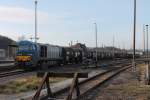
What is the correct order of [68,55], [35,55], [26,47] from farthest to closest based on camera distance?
[68,55] → [26,47] → [35,55]

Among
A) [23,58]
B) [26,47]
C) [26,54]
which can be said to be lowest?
[23,58]

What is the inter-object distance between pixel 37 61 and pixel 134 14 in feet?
40.0

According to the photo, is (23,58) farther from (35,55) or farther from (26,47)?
(26,47)

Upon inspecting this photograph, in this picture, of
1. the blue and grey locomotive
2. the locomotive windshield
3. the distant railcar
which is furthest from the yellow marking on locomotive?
the distant railcar

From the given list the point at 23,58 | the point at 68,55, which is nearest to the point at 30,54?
the point at 23,58

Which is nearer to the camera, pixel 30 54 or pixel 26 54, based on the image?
pixel 30 54

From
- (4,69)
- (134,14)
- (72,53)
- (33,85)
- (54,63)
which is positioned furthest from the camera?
(72,53)

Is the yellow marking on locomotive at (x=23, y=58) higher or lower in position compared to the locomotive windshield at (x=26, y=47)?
lower

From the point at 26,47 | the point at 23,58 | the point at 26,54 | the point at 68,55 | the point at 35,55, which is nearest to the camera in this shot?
the point at 23,58

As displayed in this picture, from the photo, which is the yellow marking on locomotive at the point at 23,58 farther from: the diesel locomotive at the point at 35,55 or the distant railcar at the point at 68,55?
the distant railcar at the point at 68,55

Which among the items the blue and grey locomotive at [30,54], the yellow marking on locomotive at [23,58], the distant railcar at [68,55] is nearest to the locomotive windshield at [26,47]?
the blue and grey locomotive at [30,54]

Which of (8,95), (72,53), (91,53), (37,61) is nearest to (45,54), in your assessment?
(37,61)

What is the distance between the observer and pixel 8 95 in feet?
58.0

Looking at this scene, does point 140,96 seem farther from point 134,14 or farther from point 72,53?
point 72,53
